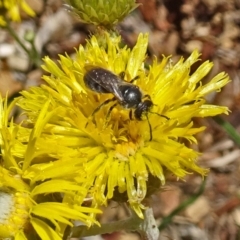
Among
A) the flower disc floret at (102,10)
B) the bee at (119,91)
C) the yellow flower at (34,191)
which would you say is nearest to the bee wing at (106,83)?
the bee at (119,91)

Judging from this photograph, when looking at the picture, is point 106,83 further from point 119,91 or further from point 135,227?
point 135,227

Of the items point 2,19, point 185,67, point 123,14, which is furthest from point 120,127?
point 2,19

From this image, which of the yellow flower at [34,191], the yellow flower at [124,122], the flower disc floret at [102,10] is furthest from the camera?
the flower disc floret at [102,10]

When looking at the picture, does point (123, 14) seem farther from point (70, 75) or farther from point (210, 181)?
point (210, 181)

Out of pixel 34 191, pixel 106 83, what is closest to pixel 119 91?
pixel 106 83

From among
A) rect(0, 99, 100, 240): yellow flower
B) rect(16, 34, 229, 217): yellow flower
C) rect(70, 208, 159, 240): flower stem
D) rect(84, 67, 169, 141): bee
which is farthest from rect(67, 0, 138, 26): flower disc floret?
rect(70, 208, 159, 240): flower stem

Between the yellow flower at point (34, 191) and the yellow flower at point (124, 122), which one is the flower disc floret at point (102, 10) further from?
the yellow flower at point (34, 191)
